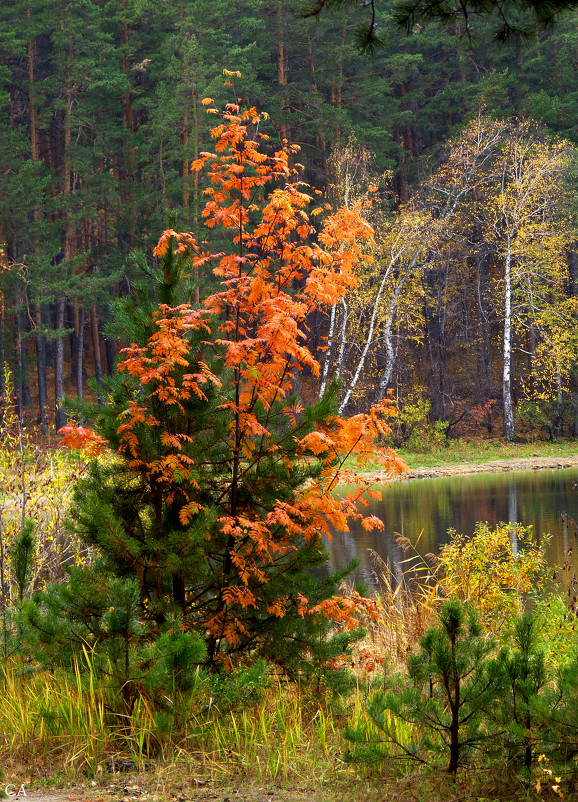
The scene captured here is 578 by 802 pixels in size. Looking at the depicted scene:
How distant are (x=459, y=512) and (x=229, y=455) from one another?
1218cm

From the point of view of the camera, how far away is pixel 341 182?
2711cm

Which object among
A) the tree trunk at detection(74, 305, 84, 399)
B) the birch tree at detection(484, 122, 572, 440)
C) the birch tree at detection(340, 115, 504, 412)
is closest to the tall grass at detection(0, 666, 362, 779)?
the birch tree at detection(340, 115, 504, 412)

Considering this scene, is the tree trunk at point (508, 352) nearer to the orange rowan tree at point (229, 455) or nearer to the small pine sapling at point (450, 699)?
the orange rowan tree at point (229, 455)

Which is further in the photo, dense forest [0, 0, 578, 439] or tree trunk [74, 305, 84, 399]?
tree trunk [74, 305, 84, 399]

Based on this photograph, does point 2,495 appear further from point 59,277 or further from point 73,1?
point 73,1

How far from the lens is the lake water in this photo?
13.0 m

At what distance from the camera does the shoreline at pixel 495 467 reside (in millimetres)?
24828

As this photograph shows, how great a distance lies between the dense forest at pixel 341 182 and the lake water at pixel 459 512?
5.32 metres

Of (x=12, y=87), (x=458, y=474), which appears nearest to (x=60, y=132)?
(x=12, y=87)

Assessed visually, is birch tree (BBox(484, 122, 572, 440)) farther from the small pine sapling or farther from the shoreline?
the small pine sapling

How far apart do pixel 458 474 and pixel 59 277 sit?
13.6 meters

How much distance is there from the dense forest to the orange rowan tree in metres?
20.0

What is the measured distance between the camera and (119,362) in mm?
4973

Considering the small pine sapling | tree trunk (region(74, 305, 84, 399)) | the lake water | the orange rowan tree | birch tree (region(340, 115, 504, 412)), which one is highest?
birch tree (region(340, 115, 504, 412))
